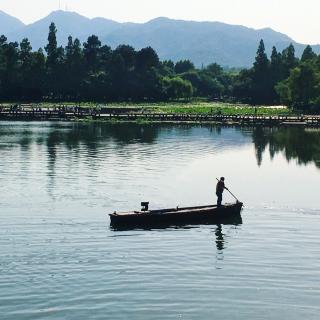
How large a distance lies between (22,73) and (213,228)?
139m

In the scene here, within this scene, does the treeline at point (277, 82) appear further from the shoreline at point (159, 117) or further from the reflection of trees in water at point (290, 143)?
the reflection of trees in water at point (290, 143)

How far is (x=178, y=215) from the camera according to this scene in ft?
132

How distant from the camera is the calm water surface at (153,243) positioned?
26516mm

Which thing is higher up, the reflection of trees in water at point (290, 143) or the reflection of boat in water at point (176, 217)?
the reflection of trees in water at point (290, 143)

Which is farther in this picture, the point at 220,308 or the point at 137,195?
the point at 137,195

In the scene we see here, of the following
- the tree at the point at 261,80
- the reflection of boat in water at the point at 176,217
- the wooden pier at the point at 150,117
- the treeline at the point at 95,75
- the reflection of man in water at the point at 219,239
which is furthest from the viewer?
the tree at the point at 261,80

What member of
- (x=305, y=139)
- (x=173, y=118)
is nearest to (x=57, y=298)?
(x=305, y=139)

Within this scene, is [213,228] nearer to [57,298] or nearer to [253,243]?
[253,243]

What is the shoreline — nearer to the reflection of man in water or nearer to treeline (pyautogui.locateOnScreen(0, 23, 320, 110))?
treeline (pyautogui.locateOnScreen(0, 23, 320, 110))

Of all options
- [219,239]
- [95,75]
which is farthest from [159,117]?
[219,239]

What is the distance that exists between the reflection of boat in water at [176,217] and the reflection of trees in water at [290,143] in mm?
30112

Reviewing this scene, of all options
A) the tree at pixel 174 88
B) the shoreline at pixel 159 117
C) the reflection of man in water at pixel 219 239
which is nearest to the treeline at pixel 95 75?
the tree at pixel 174 88

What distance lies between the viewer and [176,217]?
132 ft

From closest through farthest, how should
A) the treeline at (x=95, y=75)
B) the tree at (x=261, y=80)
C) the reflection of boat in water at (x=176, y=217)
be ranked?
the reflection of boat in water at (x=176, y=217)
the treeline at (x=95, y=75)
the tree at (x=261, y=80)
